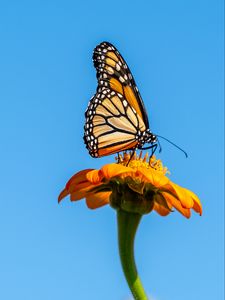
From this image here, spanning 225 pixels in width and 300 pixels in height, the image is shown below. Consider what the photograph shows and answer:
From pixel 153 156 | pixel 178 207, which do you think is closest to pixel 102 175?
Result: pixel 178 207

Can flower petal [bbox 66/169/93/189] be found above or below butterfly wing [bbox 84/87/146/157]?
below

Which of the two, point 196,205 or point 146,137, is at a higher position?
point 146,137

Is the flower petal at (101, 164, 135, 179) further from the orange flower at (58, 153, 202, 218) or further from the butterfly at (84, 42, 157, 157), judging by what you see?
the butterfly at (84, 42, 157, 157)

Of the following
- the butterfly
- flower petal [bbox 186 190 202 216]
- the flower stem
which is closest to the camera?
the flower stem

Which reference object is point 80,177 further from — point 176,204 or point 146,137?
point 146,137

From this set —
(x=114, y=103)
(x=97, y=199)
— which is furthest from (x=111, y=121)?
(x=97, y=199)

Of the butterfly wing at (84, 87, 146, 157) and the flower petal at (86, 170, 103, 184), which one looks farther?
the butterfly wing at (84, 87, 146, 157)

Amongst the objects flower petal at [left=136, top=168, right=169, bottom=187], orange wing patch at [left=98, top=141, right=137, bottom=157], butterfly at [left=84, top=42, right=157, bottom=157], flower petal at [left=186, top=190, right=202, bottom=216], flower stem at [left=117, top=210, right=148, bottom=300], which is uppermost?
butterfly at [left=84, top=42, right=157, bottom=157]

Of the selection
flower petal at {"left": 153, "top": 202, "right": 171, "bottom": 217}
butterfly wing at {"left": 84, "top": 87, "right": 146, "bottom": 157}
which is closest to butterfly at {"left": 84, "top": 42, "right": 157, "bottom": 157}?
butterfly wing at {"left": 84, "top": 87, "right": 146, "bottom": 157}
